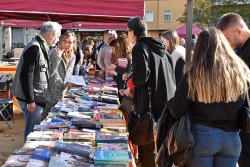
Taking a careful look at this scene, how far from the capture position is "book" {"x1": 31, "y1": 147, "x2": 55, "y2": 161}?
1.85 metres

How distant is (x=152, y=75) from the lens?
2936 mm

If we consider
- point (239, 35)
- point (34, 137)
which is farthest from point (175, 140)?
point (239, 35)

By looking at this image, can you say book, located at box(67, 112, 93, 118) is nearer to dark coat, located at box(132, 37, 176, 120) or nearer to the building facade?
dark coat, located at box(132, 37, 176, 120)

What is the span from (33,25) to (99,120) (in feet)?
30.4

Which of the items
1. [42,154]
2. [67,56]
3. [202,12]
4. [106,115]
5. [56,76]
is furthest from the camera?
[202,12]

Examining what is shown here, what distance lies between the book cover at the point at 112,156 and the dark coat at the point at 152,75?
0.99 metres

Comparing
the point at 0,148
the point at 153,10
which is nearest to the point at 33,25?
the point at 0,148

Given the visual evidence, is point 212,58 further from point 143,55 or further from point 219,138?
point 143,55

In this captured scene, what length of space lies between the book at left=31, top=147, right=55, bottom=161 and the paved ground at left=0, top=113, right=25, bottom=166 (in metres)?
2.34

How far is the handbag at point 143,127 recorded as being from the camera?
296 centimetres

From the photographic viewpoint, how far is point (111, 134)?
2414mm

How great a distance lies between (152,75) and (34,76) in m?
1.29

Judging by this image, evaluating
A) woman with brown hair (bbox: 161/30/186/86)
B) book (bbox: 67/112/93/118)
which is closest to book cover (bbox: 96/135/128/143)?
book (bbox: 67/112/93/118)

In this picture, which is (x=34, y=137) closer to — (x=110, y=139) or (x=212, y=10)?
(x=110, y=139)
